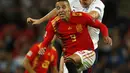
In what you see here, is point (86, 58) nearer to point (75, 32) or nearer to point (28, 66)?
point (75, 32)

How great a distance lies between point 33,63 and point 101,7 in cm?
197

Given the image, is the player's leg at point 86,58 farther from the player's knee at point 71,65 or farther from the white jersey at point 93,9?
the white jersey at point 93,9

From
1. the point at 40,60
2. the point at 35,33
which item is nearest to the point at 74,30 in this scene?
the point at 40,60

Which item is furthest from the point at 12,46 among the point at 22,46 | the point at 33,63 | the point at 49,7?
the point at 33,63

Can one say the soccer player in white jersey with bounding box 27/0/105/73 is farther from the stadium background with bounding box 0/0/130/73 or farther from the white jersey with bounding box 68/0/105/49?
the stadium background with bounding box 0/0/130/73

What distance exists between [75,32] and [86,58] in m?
0.43

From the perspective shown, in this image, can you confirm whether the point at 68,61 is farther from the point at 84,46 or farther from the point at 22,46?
the point at 22,46

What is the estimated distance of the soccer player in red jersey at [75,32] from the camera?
957 centimetres

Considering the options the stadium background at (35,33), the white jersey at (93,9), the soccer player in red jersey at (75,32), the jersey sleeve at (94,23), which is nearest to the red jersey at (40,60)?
the white jersey at (93,9)

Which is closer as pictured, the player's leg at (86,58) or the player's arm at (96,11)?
the player's leg at (86,58)

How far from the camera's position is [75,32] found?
967cm

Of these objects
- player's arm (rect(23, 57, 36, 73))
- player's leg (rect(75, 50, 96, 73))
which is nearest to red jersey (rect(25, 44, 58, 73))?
player's arm (rect(23, 57, 36, 73))

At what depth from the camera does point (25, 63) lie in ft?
37.5

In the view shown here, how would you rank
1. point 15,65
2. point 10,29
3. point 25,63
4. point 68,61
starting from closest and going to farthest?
point 68,61 < point 25,63 < point 15,65 < point 10,29
